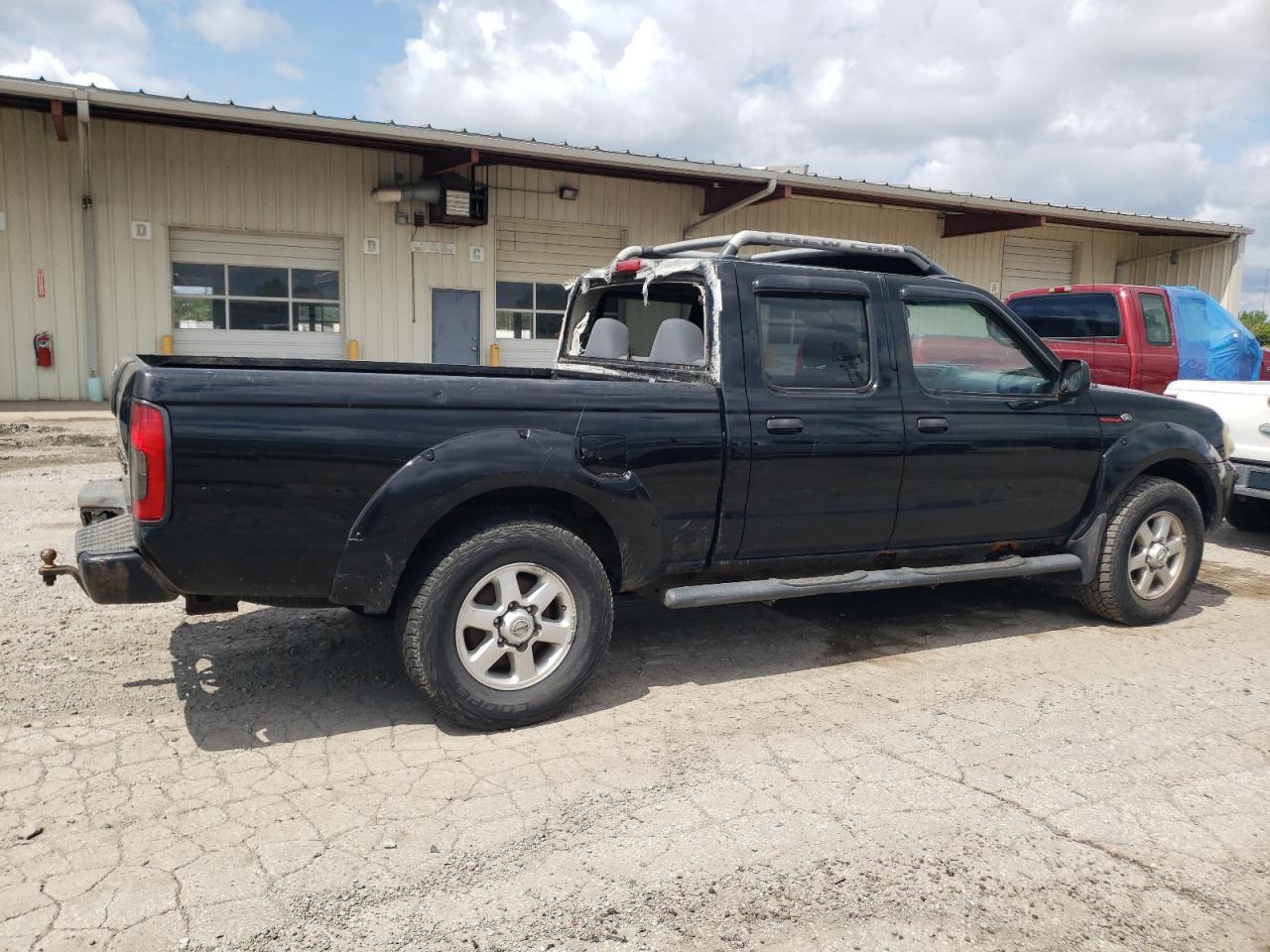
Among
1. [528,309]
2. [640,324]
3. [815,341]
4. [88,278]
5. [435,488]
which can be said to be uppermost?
[88,278]

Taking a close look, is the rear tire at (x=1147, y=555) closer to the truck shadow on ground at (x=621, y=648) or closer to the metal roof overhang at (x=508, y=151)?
the truck shadow on ground at (x=621, y=648)

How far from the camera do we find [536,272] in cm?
1838

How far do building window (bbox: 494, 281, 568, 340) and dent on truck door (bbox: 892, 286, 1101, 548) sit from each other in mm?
13436

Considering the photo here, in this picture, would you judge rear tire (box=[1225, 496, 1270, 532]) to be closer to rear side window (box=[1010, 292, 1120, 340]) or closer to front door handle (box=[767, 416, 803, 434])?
rear side window (box=[1010, 292, 1120, 340])

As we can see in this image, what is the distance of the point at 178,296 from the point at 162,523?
13.7 metres

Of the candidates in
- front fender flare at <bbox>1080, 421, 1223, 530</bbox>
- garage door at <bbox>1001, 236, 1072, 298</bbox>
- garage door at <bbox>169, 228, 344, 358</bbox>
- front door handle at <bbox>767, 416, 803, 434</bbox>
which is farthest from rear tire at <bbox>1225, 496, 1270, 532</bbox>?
garage door at <bbox>1001, 236, 1072, 298</bbox>

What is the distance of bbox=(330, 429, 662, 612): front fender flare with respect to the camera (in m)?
3.68

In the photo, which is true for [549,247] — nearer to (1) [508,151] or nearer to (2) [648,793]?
(1) [508,151]

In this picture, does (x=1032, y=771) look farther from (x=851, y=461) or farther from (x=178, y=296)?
(x=178, y=296)

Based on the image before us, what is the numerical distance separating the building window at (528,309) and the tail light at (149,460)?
14.9 m

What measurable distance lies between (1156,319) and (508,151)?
9367 mm

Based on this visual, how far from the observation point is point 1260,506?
852 cm

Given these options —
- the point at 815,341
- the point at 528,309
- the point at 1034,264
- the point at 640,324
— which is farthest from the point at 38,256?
the point at 1034,264

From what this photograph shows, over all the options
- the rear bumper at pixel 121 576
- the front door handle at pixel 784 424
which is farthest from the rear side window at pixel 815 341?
the rear bumper at pixel 121 576
